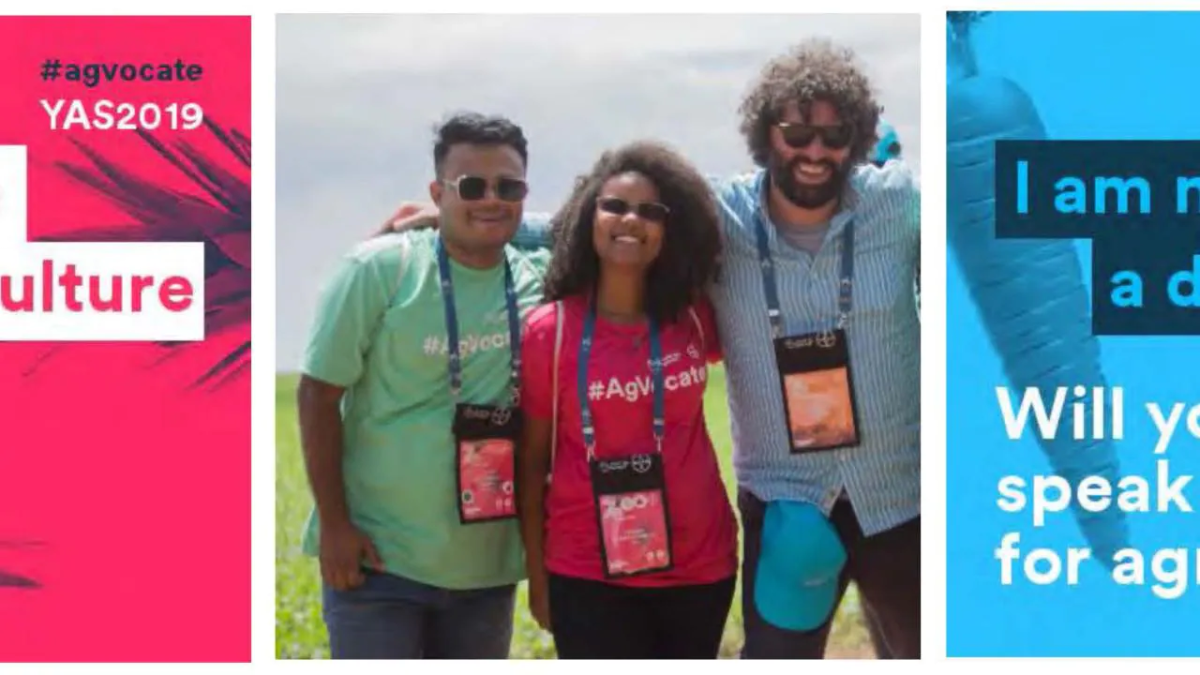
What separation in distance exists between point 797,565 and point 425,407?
84 centimetres

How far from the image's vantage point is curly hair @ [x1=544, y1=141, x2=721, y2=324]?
3.02m

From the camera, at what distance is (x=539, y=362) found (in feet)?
9.84

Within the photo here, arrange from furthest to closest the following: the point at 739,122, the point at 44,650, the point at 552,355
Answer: the point at 44,650 < the point at 739,122 < the point at 552,355

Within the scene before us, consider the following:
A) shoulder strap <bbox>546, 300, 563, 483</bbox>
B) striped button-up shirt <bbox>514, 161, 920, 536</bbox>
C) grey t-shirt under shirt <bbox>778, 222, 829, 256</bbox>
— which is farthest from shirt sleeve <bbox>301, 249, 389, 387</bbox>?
grey t-shirt under shirt <bbox>778, 222, 829, 256</bbox>

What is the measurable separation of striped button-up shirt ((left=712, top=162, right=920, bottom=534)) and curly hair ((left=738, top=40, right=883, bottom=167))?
2.9 inches

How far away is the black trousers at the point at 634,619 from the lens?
3016mm

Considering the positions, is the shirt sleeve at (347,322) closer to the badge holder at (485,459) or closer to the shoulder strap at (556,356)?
the badge holder at (485,459)

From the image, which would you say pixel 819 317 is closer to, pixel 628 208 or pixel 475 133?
pixel 628 208

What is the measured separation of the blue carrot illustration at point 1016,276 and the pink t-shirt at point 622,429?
2.38ft

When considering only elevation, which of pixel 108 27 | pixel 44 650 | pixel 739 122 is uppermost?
pixel 108 27

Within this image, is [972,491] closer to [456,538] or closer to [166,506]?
[456,538]

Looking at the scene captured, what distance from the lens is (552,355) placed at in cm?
299

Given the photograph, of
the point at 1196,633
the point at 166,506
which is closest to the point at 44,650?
the point at 166,506

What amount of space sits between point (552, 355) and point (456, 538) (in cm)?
45
